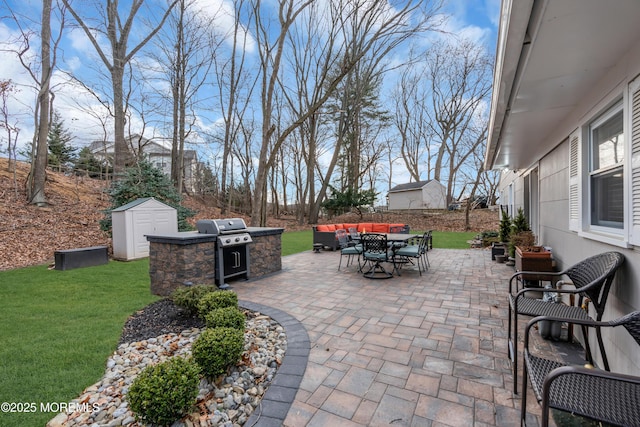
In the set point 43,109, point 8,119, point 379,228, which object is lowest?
point 379,228

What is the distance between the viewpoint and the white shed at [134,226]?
7348 millimetres

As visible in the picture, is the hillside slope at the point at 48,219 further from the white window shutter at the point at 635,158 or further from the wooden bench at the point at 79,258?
the white window shutter at the point at 635,158

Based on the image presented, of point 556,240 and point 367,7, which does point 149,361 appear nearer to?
point 556,240

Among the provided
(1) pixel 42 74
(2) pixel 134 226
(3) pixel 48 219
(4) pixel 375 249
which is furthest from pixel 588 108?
(1) pixel 42 74

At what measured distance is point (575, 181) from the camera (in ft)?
9.96

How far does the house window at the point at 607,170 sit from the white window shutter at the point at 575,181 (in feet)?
0.38

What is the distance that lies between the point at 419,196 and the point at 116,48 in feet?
58.1

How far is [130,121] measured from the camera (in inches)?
412

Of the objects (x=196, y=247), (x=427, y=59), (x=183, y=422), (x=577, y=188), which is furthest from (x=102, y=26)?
(x=427, y=59)

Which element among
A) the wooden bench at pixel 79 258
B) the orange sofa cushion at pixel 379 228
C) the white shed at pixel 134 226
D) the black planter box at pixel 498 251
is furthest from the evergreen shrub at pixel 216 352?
the orange sofa cushion at pixel 379 228

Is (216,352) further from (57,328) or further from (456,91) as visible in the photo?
(456,91)

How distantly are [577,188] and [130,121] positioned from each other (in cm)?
1268

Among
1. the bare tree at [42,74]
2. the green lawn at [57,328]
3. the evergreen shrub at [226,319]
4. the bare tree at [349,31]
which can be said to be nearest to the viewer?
the green lawn at [57,328]

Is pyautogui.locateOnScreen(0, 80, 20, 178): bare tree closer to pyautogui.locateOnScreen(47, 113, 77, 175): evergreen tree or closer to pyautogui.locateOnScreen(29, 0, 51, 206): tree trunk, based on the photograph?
pyautogui.locateOnScreen(29, 0, 51, 206): tree trunk
